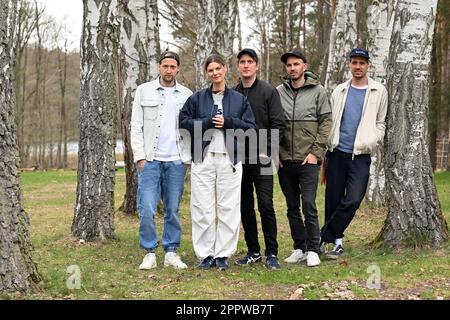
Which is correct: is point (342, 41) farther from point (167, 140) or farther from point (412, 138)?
point (167, 140)

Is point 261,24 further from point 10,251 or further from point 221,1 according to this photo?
point 10,251

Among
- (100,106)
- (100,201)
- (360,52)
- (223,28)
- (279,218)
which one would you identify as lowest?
(279,218)

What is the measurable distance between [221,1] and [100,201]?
18.1 feet

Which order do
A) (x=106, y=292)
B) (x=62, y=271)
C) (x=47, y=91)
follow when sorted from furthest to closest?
1. (x=47, y=91)
2. (x=62, y=271)
3. (x=106, y=292)

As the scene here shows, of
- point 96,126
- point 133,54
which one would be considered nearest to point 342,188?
point 96,126

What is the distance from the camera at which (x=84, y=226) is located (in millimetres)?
7941

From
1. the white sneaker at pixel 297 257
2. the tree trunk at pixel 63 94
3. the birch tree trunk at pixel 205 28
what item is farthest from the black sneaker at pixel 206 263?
the tree trunk at pixel 63 94

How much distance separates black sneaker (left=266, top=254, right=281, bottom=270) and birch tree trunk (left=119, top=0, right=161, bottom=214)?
4672 millimetres

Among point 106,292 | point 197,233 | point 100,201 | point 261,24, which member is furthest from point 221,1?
point 261,24

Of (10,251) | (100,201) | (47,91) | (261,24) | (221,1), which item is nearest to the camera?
(10,251)

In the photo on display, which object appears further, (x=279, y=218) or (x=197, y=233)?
(x=279, y=218)

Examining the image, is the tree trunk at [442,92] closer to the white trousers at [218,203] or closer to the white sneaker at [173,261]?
the white trousers at [218,203]

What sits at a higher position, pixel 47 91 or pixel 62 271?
pixel 47 91
